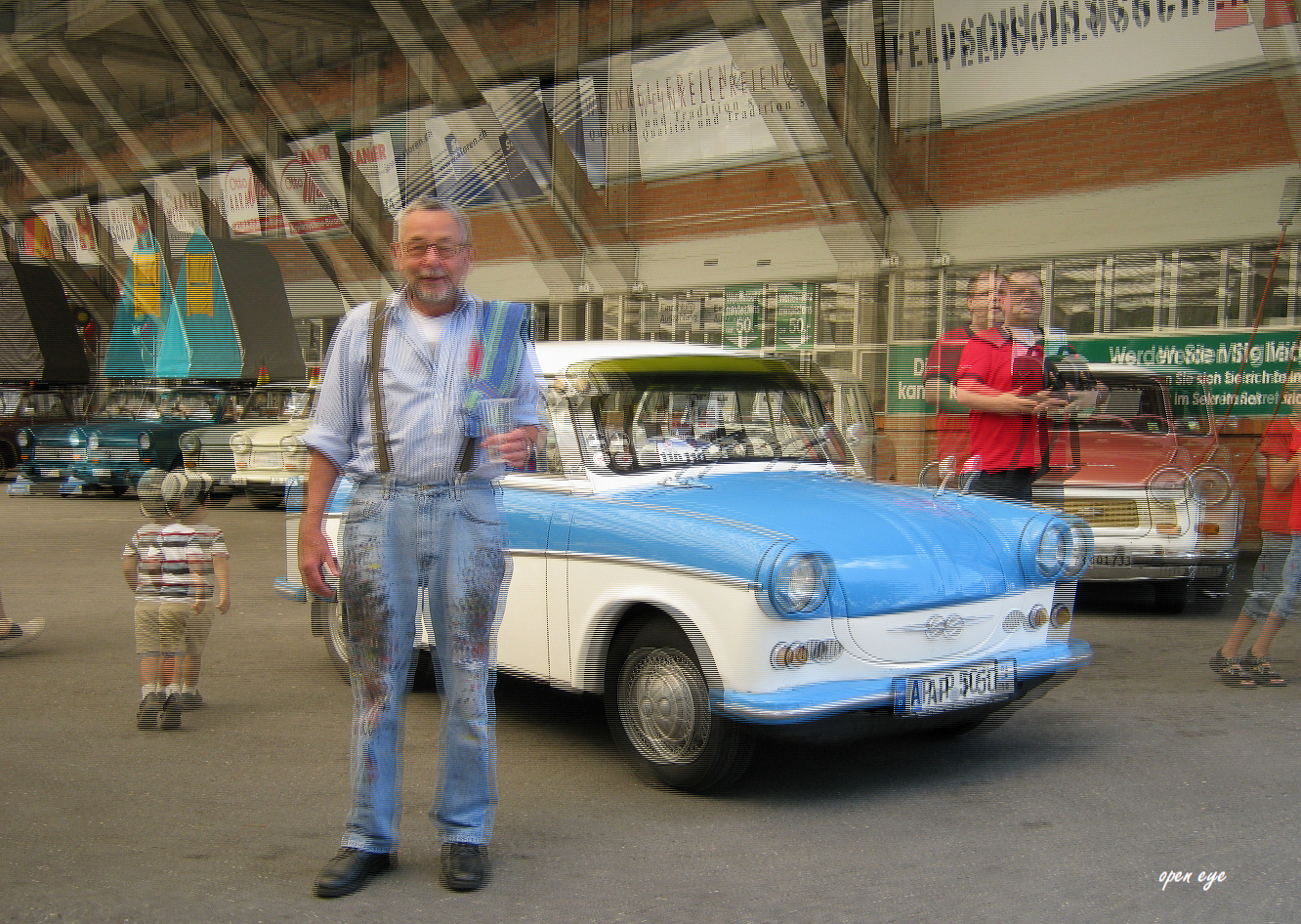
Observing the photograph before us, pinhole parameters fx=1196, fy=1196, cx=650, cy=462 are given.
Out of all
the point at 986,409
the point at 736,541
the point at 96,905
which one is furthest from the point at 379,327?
the point at 986,409

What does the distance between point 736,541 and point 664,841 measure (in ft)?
3.17

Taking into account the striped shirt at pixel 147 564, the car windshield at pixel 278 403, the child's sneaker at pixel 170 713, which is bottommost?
the child's sneaker at pixel 170 713

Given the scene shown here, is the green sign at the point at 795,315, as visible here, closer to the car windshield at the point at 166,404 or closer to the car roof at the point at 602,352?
the car windshield at the point at 166,404

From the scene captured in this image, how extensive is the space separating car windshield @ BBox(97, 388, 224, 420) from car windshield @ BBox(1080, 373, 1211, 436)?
42.9ft

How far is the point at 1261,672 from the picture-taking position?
5.84m

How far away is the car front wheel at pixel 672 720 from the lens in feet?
13.0

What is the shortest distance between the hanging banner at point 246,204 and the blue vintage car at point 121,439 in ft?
28.5

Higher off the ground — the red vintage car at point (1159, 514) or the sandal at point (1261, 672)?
the red vintage car at point (1159, 514)

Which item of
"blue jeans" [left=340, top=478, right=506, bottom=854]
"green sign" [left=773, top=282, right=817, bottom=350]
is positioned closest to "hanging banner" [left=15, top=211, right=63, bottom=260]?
"green sign" [left=773, top=282, right=817, bottom=350]

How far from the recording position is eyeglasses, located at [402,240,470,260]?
326 centimetres

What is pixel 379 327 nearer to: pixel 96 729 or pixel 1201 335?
pixel 96 729

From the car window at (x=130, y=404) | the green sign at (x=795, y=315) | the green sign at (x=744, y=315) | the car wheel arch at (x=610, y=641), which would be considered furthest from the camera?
the green sign at (x=744, y=315)

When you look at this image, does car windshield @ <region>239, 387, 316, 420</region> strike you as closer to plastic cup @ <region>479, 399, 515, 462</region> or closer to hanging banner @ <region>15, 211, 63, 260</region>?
plastic cup @ <region>479, 399, 515, 462</region>

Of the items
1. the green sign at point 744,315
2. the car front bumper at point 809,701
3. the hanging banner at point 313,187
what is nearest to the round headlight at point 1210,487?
the car front bumper at point 809,701
